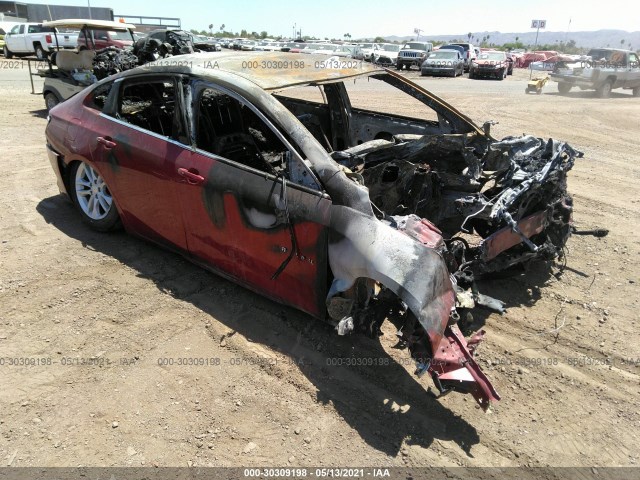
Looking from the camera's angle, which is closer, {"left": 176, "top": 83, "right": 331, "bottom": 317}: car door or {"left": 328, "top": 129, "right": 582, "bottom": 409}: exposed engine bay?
{"left": 328, "top": 129, "right": 582, "bottom": 409}: exposed engine bay

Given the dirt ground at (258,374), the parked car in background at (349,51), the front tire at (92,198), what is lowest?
the dirt ground at (258,374)

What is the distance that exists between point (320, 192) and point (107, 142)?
2.18 metres

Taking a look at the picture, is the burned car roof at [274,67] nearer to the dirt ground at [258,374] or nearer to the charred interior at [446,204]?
the charred interior at [446,204]

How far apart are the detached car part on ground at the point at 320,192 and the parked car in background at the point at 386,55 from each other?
25.2 meters

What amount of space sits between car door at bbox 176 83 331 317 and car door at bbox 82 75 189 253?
136mm

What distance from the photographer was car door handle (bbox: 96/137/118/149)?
396 centimetres

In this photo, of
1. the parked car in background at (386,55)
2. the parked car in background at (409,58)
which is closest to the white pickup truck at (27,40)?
the parked car in background at (386,55)

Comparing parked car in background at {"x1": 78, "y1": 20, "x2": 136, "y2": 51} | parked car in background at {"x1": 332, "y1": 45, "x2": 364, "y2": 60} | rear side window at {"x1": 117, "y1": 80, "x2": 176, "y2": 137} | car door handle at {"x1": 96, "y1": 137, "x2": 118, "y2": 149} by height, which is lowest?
parked car in background at {"x1": 332, "y1": 45, "x2": 364, "y2": 60}

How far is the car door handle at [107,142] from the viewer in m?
3.96

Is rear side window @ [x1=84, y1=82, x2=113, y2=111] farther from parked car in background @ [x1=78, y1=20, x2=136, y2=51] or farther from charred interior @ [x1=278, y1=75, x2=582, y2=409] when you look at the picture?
parked car in background @ [x1=78, y1=20, x2=136, y2=51]

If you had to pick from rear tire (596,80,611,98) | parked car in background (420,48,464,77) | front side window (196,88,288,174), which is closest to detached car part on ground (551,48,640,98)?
rear tire (596,80,611,98)

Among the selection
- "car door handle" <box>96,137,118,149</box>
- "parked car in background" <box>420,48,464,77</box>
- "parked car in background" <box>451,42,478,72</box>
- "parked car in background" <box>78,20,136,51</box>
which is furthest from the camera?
"parked car in background" <box>451,42,478,72</box>

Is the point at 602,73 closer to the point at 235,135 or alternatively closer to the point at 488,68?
the point at 488,68

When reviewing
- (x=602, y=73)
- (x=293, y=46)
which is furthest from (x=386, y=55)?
(x=602, y=73)
